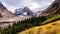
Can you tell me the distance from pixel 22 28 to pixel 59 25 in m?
24.1

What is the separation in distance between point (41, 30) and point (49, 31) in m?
5.70

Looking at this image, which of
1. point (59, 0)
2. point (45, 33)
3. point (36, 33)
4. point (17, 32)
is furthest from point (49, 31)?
point (59, 0)

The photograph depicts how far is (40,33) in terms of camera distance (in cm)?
6906

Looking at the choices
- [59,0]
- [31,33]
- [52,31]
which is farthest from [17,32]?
[59,0]

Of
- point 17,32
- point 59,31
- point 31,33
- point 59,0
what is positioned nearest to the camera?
point 59,31

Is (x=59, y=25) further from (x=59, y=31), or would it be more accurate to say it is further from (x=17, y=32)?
(x=17, y=32)

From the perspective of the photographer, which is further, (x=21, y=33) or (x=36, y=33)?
(x=21, y=33)

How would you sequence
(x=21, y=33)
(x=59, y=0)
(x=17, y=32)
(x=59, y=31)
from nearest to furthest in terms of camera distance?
(x=59, y=31), (x=21, y=33), (x=17, y=32), (x=59, y=0)

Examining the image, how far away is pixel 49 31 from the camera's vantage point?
217ft

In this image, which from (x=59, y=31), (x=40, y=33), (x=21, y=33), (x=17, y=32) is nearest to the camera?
(x=59, y=31)

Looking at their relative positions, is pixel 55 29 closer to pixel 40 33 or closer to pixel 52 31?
pixel 52 31

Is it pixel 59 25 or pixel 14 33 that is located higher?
pixel 59 25

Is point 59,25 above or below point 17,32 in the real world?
above

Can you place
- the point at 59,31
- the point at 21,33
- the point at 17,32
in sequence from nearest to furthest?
the point at 59,31 < the point at 21,33 < the point at 17,32
